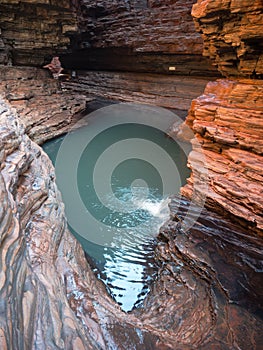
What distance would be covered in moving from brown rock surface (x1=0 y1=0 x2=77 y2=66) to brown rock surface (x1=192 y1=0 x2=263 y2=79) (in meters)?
7.36

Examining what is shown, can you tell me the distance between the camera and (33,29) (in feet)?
34.9

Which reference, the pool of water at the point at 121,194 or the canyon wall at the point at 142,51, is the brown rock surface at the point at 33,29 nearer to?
the canyon wall at the point at 142,51

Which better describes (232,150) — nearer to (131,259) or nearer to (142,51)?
(131,259)

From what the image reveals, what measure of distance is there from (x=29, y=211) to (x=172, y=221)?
2634 mm

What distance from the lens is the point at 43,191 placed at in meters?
3.09

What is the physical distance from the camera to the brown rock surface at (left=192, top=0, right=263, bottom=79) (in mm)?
4586

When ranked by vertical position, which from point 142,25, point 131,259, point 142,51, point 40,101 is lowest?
point 131,259

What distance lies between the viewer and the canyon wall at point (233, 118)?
13.5 feet

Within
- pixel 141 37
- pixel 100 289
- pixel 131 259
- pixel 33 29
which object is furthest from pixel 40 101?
pixel 100 289

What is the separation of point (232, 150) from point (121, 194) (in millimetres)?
2633

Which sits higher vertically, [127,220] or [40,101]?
[40,101]

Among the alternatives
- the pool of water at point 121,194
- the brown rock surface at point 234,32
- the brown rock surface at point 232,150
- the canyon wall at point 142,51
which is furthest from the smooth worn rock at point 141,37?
the brown rock surface at point 232,150

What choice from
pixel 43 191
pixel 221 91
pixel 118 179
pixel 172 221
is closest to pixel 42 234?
pixel 43 191

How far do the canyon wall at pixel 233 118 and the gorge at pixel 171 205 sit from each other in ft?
0.07
